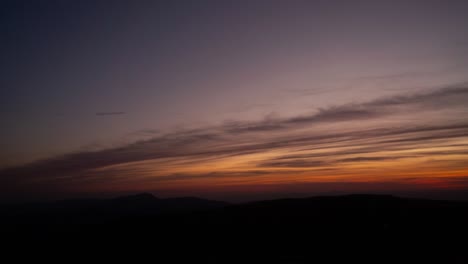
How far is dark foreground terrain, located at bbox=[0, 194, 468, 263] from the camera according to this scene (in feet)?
75.3

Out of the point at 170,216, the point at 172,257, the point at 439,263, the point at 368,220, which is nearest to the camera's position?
the point at 439,263

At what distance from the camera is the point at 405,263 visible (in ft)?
65.7

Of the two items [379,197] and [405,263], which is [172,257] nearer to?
[405,263]

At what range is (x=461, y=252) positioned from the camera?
20578mm

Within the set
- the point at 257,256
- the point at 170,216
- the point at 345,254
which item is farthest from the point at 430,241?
the point at 170,216

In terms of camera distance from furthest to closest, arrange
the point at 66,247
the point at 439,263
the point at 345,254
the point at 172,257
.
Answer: the point at 66,247
the point at 172,257
the point at 345,254
the point at 439,263

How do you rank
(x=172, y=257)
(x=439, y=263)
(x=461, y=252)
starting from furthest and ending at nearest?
(x=172, y=257), (x=461, y=252), (x=439, y=263)

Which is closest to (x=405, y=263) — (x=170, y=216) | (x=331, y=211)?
(x=331, y=211)

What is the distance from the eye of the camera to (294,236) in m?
29.3

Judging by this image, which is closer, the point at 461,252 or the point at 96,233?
the point at 461,252

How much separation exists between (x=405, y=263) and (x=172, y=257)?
1792 centimetres

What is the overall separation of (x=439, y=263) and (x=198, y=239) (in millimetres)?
20654

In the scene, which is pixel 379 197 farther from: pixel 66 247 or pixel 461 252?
pixel 66 247

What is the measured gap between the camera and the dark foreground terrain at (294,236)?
22938mm
